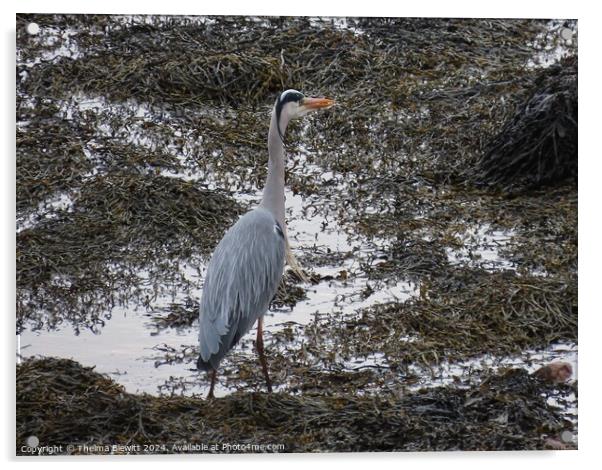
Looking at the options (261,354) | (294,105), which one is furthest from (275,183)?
(261,354)

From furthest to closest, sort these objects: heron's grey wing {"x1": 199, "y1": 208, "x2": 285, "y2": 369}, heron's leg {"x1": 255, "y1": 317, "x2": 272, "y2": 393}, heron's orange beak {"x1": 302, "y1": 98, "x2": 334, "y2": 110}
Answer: heron's orange beak {"x1": 302, "y1": 98, "x2": 334, "y2": 110} < heron's leg {"x1": 255, "y1": 317, "x2": 272, "y2": 393} < heron's grey wing {"x1": 199, "y1": 208, "x2": 285, "y2": 369}

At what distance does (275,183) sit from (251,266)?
0.30 meters

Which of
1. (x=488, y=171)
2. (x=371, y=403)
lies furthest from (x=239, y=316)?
(x=488, y=171)

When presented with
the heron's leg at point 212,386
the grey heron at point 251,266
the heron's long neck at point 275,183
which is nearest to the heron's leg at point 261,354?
the grey heron at point 251,266

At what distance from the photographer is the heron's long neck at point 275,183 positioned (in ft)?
13.4

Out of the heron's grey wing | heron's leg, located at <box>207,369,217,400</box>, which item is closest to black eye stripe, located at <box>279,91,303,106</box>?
the heron's grey wing

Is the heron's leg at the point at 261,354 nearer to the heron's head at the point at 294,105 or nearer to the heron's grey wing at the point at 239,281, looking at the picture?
the heron's grey wing at the point at 239,281

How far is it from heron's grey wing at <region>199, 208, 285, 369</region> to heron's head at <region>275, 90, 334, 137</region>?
0.35 meters

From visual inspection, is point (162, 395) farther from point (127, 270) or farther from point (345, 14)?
point (345, 14)

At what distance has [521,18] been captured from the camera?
164 inches

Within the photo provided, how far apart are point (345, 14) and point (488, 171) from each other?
2.49 ft

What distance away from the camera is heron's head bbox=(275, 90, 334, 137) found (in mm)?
4105

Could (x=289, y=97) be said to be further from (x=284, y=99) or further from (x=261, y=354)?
(x=261, y=354)

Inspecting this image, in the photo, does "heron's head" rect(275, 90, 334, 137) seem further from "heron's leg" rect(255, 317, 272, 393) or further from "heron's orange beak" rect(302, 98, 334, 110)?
"heron's leg" rect(255, 317, 272, 393)
